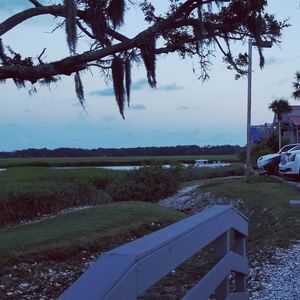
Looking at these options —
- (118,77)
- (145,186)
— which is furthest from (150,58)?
(145,186)

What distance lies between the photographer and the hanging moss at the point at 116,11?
8.23 metres

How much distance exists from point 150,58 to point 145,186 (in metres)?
15.1

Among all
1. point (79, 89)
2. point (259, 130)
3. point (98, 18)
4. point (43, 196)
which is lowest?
point (43, 196)

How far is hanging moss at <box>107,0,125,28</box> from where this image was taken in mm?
8234

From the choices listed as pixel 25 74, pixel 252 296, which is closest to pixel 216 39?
pixel 25 74

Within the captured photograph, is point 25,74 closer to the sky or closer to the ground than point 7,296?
closer to the sky

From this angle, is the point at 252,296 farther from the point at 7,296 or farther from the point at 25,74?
the point at 25,74

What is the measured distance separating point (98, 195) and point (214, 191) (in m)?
5.70

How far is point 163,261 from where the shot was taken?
106 inches

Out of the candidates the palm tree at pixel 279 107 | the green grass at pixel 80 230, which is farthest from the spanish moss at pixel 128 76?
the palm tree at pixel 279 107

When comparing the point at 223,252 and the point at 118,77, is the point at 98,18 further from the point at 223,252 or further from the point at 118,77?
the point at 223,252

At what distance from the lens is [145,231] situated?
1348 cm

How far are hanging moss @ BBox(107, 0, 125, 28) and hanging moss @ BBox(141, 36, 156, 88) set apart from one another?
50cm

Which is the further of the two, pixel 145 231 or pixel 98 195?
pixel 98 195
